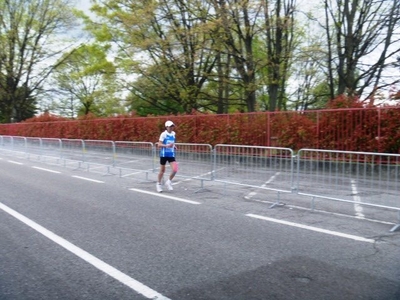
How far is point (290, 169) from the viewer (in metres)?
8.77

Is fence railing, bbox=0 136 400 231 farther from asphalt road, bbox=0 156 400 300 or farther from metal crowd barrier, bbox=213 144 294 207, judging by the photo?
asphalt road, bbox=0 156 400 300

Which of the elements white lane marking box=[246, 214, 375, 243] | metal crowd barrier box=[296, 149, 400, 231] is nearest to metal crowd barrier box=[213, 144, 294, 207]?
metal crowd barrier box=[296, 149, 400, 231]

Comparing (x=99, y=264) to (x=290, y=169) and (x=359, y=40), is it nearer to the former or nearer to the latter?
(x=290, y=169)

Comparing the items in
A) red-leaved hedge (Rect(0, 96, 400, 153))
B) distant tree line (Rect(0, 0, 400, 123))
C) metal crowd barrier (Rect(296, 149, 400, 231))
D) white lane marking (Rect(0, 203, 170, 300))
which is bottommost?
white lane marking (Rect(0, 203, 170, 300))

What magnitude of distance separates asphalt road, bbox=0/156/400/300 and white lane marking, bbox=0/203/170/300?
15 millimetres

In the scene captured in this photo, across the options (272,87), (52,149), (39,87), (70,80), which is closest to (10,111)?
(39,87)

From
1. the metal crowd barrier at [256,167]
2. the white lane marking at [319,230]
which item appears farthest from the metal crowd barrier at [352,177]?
the white lane marking at [319,230]

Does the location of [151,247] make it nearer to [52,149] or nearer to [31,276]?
[31,276]

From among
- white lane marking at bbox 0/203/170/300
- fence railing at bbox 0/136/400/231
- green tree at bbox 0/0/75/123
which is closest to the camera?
white lane marking at bbox 0/203/170/300

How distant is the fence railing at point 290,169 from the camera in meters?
7.27

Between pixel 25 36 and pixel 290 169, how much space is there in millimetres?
41330

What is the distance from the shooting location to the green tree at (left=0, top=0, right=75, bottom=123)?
42.0 m

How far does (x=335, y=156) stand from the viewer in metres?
7.97

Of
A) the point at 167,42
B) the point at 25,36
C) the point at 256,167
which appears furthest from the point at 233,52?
the point at 25,36
